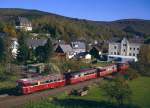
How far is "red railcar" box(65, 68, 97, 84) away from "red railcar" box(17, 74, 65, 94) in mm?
1182

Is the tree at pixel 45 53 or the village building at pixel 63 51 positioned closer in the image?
the tree at pixel 45 53

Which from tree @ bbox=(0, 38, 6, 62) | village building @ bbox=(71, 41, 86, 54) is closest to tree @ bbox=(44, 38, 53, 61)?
tree @ bbox=(0, 38, 6, 62)

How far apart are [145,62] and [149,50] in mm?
3342

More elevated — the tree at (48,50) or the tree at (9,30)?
the tree at (9,30)

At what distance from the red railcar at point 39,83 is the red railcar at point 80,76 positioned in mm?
1182

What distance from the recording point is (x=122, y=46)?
227 feet

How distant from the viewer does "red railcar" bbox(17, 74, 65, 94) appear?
97.3ft

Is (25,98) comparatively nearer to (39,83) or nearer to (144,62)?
(39,83)

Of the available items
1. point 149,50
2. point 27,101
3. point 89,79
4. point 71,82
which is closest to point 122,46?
point 149,50

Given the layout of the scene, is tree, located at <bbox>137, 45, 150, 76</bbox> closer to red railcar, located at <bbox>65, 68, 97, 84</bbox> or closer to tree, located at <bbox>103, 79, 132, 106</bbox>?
red railcar, located at <bbox>65, 68, 97, 84</bbox>

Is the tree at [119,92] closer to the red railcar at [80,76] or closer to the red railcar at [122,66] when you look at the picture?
the red railcar at [80,76]

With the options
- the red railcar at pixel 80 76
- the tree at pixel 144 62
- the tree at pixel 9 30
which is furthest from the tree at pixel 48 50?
the tree at pixel 9 30

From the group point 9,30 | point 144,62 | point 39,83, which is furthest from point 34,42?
point 39,83

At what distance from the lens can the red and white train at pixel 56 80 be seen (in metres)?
29.8
